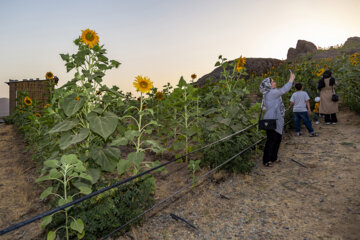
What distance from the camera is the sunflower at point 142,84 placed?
11.2 feet

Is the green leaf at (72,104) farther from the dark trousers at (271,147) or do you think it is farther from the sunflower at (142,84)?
the dark trousers at (271,147)

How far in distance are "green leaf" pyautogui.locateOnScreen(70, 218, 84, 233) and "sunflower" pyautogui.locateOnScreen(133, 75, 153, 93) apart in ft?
5.71

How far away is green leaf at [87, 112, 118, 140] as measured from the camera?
271 centimetres

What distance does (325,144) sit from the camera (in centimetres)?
658

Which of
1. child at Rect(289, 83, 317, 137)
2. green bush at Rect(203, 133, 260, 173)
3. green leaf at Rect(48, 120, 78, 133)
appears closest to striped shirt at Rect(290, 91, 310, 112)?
child at Rect(289, 83, 317, 137)

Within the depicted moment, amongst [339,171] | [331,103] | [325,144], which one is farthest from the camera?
[331,103]

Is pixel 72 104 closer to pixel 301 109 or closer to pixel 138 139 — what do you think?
pixel 138 139

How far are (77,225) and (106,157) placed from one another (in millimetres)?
765

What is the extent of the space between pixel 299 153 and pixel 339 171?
1.19m

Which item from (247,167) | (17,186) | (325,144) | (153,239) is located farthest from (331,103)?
(17,186)

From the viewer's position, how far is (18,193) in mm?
4863

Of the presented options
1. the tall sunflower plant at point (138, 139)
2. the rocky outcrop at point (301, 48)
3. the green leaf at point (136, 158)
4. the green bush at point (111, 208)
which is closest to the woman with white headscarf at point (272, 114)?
the tall sunflower plant at point (138, 139)

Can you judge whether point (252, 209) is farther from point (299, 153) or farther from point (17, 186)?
point (17, 186)

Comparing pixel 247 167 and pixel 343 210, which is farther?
pixel 247 167
